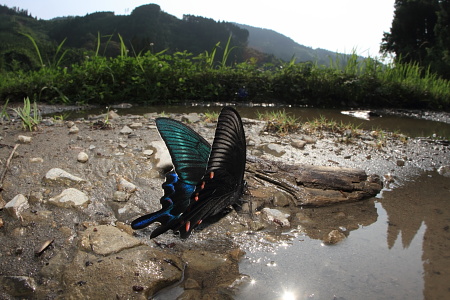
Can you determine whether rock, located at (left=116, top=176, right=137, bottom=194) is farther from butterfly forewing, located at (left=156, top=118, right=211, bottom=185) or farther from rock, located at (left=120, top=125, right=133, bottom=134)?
rock, located at (left=120, top=125, right=133, bottom=134)

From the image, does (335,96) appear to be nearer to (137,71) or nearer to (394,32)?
(137,71)

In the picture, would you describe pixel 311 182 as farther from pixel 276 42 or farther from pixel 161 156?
pixel 276 42

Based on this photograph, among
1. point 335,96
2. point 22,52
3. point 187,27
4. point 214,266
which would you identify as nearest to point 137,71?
point 335,96

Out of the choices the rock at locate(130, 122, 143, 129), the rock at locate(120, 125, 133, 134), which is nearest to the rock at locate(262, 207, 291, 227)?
the rock at locate(120, 125, 133, 134)

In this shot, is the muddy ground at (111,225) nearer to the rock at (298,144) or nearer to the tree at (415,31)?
the rock at (298,144)

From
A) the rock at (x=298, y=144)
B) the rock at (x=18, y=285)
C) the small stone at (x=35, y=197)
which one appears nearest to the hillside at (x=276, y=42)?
the rock at (x=298, y=144)

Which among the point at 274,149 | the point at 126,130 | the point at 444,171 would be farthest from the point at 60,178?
the point at 444,171
